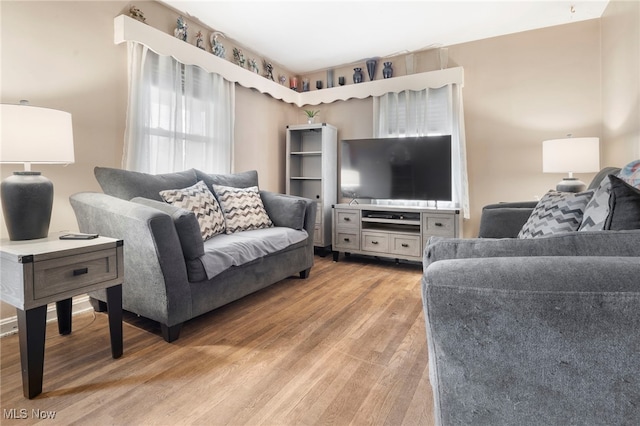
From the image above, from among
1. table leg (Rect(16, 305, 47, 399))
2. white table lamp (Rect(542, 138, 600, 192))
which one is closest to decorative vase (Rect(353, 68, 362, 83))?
white table lamp (Rect(542, 138, 600, 192))

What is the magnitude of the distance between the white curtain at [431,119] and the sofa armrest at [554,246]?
2899 millimetres

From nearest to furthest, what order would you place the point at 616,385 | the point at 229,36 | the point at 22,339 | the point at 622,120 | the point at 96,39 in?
the point at 616,385 < the point at 22,339 < the point at 96,39 < the point at 622,120 < the point at 229,36

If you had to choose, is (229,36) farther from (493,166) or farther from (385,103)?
(493,166)

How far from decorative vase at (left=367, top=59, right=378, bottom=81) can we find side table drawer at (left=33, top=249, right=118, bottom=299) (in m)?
3.40

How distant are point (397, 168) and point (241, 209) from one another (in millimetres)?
1820

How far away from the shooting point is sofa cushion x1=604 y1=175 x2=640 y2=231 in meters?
0.81

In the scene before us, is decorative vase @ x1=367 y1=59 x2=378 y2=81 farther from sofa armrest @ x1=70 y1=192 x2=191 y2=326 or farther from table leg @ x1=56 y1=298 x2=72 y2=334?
table leg @ x1=56 y1=298 x2=72 y2=334

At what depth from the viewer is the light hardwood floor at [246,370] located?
4.20 ft

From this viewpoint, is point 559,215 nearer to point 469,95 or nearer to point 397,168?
point 397,168

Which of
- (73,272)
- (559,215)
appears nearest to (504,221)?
(559,215)

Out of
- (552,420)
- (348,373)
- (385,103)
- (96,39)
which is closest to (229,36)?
(96,39)

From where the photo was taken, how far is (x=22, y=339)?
137 cm

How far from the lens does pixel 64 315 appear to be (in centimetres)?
192

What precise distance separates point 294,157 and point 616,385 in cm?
406
